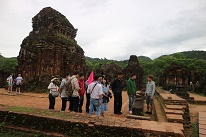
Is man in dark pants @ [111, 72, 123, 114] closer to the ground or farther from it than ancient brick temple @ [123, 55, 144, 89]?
closer to the ground

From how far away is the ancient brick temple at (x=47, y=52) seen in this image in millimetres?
16578

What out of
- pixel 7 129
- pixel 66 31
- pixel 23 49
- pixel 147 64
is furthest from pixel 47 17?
pixel 147 64

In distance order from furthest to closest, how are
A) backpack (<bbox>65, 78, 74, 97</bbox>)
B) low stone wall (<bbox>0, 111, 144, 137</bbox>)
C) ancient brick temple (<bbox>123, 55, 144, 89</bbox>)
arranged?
ancient brick temple (<bbox>123, 55, 144, 89</bbox>) → backpack (<bbox>65, 78, 74, 97</bbox>) → low stone wall (<bbox>0, 111, 144, 137</bbox>)

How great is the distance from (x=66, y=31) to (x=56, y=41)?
289 centimetres

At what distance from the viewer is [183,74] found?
22797 mm

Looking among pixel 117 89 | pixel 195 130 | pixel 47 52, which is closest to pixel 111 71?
pixel 47 52

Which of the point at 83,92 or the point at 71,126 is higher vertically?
the point at 83,92

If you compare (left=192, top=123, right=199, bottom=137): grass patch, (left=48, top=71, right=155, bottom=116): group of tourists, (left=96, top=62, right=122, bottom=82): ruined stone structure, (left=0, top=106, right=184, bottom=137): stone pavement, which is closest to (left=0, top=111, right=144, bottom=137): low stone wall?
(left=0, top=106, right=184, bottom=137): stone pavement

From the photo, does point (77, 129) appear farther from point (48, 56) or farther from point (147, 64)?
point (147, 64)

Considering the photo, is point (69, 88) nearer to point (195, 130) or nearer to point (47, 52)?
→ point (195, 130)

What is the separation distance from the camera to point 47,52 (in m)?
16.8

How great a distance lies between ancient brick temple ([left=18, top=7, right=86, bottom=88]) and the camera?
54.4 ft

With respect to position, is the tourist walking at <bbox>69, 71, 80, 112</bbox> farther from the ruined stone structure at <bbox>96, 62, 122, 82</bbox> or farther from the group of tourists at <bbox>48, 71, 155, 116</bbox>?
the ruined stone structure at <bbox>96, 62, 122, 82</bbox>

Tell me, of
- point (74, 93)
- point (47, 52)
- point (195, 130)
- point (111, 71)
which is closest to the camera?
point (195, 130)
